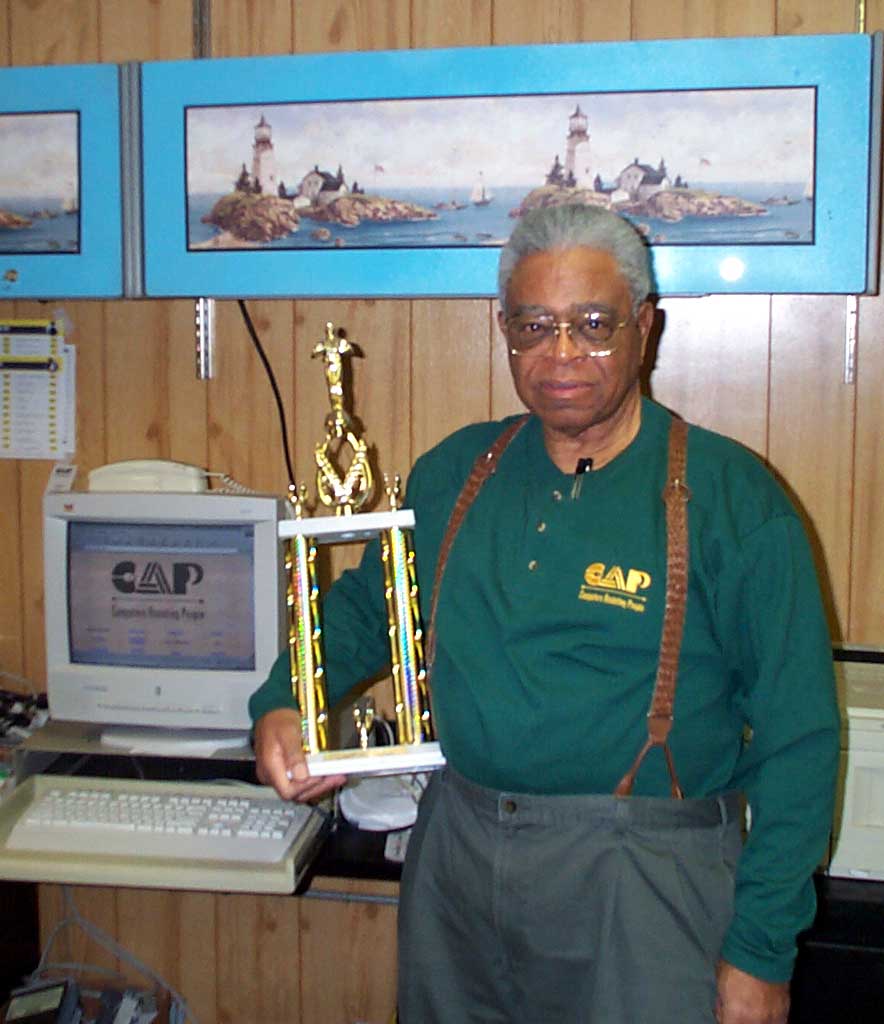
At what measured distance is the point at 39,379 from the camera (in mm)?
2174

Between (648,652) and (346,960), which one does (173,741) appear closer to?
(346,960)

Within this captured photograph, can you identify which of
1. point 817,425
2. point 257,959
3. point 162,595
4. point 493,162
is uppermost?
point 493,162

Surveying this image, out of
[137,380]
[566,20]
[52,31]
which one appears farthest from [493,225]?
[52,31]

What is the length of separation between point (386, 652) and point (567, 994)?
51 cm

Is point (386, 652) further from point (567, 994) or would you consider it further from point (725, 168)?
point (725, 168)

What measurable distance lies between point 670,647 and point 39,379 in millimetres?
1537

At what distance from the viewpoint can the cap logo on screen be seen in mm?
1876

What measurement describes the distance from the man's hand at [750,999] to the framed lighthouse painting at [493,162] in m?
1.06

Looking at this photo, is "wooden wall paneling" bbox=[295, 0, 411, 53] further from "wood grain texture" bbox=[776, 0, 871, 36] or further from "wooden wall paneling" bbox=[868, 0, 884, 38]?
"wooden wall paneling" bbox=[868, 0, 884, 38]

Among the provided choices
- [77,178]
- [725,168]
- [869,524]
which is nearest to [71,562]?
[77,178]

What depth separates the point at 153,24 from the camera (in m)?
2.08

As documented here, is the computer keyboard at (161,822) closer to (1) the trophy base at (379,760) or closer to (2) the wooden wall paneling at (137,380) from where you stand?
(1) the trophy base at (379,760)

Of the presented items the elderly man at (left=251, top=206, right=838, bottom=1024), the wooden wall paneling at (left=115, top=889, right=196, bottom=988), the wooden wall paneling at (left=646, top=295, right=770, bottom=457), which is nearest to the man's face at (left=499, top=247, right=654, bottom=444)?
the elderly man at (left=251, top=206, right=838, bottom=1024)

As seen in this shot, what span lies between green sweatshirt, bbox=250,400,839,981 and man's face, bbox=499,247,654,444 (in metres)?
0.08
